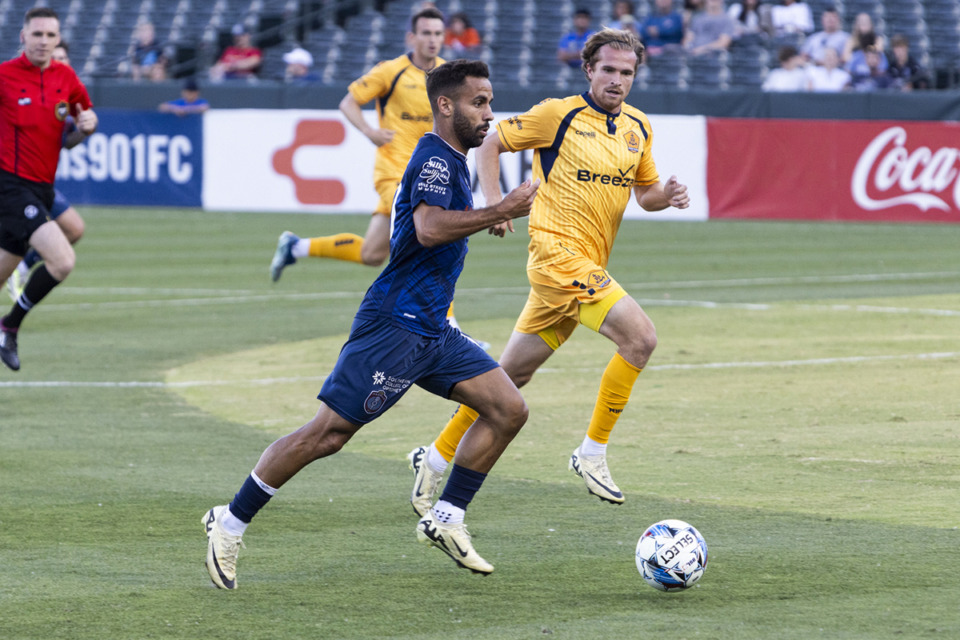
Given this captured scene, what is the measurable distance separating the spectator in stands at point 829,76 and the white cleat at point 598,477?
63.8ft

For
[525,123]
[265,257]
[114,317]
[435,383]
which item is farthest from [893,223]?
[435,383]

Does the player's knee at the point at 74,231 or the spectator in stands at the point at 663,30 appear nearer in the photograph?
the player's knee at the point at 74,231

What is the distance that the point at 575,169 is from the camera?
8039 mm

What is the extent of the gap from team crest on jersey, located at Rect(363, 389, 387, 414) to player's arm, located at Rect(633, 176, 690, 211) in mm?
2320

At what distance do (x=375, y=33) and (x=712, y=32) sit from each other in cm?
775

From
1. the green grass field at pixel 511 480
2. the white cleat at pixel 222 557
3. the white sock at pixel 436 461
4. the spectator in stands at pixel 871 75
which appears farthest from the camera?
the spectator in stands at pixel 871 75

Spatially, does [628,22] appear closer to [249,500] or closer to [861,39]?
[861,39]

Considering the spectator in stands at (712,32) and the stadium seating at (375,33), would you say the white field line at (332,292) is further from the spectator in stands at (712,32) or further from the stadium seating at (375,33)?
the spectator in stands at (712,32)

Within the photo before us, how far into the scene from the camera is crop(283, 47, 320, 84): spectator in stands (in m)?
29.8

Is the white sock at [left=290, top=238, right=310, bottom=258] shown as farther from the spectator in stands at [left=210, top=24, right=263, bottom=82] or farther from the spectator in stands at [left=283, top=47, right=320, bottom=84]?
the spectator in stands at [left=210, top=24, right=263, bottom=82]

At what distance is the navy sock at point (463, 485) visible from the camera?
250 inches

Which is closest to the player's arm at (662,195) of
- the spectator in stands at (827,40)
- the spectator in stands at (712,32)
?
the spectator in stands at (827,40)

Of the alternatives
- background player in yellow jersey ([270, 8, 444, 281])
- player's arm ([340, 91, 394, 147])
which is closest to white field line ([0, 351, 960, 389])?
background player in yellow jersey ([270, 8, 444, 281])

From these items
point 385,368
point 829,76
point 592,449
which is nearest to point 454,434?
point 592,449
